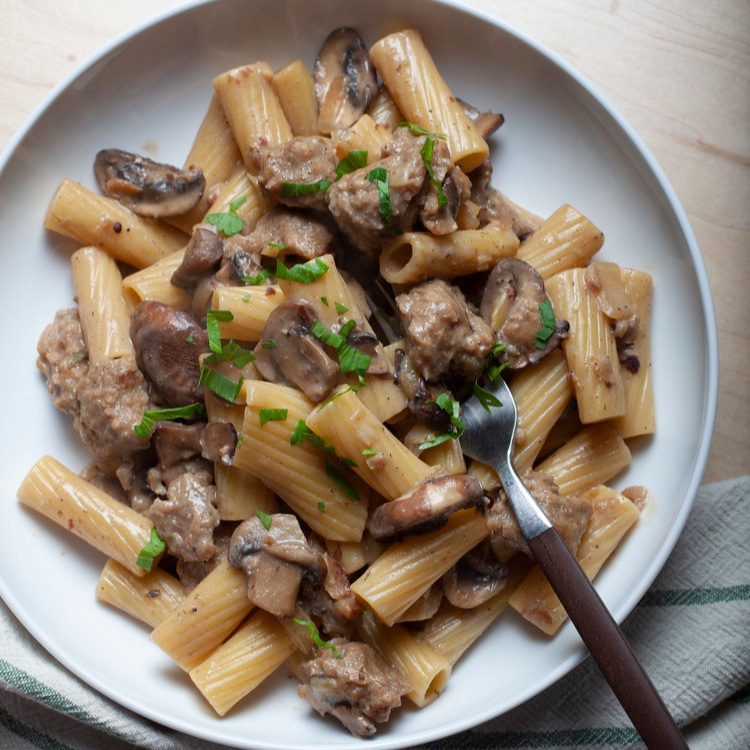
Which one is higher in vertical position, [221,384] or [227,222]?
[227,222]

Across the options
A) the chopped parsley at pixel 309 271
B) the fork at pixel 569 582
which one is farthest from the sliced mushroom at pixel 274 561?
the chopped parsley at pixel 309 271

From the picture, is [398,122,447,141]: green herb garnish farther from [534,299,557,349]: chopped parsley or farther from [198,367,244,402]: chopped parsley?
[198,367,244,402]: chopped parsley

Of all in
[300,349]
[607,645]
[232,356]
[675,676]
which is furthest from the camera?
[675,676]

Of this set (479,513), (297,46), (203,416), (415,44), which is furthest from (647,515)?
(297,46)

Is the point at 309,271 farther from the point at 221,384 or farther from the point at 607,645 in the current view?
the point at 607,645

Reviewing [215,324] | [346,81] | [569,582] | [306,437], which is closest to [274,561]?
[306,437]

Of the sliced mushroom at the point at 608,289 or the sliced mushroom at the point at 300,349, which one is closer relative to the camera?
the sliced mushroom at the point at 300,349

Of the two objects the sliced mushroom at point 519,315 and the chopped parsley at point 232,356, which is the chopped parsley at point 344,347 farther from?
the sliced mushroom at point 519,315
